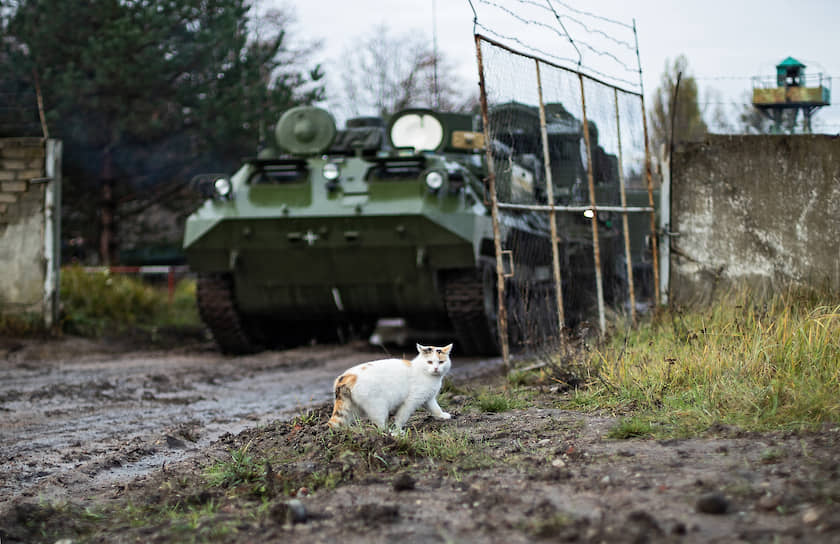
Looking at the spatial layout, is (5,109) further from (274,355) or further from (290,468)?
(290,468)

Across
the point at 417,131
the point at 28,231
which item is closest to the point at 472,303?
the point at 417,131

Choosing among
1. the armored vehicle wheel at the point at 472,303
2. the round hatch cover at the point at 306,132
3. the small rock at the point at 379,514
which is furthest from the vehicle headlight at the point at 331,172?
the small rock at the point at 379,514

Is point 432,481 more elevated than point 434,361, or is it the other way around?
point 434,361

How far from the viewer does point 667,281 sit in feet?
27.1

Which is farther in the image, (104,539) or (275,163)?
(275,163)

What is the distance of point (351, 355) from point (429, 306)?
3.63 ft

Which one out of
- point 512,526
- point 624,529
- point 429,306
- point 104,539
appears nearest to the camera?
point 624,529

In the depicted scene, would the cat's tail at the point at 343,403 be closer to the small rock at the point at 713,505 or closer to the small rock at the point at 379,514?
the small rock at the point at 379,514

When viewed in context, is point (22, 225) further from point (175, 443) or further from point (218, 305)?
point (175, 443)

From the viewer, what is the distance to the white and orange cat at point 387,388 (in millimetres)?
4305

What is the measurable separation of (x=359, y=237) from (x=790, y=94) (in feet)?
15.3

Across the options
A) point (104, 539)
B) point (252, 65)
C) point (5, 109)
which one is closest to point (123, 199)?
point (252, 65)

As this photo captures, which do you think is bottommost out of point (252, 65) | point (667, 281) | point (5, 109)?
point (667, 281)

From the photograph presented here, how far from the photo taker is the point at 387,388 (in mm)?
4367
